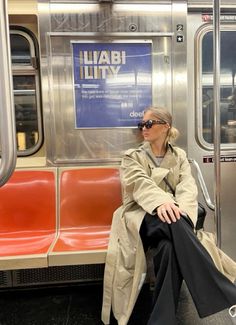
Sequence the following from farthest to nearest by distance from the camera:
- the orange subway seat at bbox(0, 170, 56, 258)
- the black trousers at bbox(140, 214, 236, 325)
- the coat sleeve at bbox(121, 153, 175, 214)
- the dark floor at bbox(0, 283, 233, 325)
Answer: the orange subway seat at bbox(0, 170, 56, 258) < the dark floor at bbox(0, 283, 233, 325) < the coat sleeve at bbox(121, 153, 175, 214) < the black trousers at bbox(140, 214, 236, 325)

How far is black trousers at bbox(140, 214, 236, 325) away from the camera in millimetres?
1790

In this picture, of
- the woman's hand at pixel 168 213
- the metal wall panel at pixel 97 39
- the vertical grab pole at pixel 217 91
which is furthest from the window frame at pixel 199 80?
the woman's hand at pixel 168 213

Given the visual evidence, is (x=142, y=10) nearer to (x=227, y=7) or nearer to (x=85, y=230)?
(x=227, y=7)

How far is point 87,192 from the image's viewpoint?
2646mm

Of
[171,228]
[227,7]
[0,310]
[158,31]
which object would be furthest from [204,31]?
[0,310]

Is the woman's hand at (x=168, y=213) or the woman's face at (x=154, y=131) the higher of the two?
the woman's face at (x=154, y=131)

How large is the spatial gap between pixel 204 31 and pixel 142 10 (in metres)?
0.63

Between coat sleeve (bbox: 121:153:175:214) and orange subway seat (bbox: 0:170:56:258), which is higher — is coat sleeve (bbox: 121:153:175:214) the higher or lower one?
the higher one

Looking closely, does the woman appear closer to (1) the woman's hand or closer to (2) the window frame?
(1) the woman's hand

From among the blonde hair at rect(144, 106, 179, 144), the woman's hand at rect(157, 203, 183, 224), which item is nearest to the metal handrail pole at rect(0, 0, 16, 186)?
the woman's hand at rect(157, 203, 183, 224)

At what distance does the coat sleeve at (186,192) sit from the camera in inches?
81.4

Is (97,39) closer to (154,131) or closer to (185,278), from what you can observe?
(154,131)

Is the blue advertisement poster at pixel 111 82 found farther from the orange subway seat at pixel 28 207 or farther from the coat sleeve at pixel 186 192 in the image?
the coat sleeve at pixel 186 192

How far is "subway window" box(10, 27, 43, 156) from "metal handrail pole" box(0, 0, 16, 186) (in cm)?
198
